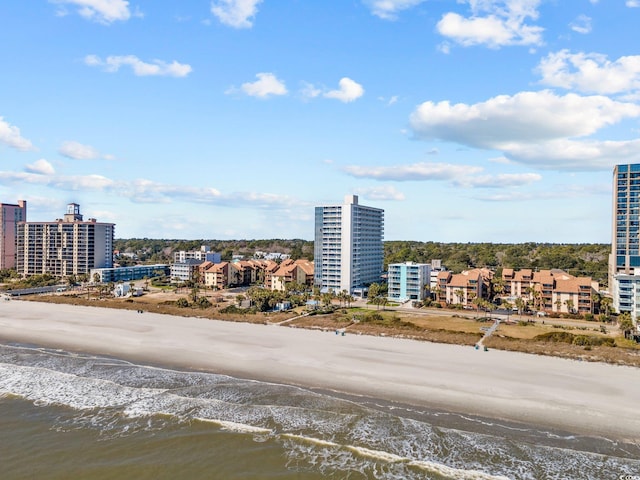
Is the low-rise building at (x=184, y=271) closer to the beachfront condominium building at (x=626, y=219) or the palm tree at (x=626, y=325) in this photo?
the palm tree at (x=626, y=325)

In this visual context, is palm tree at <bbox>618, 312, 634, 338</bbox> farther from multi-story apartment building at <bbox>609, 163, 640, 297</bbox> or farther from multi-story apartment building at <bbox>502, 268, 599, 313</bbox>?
multi-story apartment building at <bbox>609, 163, 640, 297</bbox>

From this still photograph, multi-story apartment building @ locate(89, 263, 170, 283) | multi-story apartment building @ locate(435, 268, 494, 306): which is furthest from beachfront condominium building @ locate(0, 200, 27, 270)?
multi-story apartment building @ locate(435, 268, 494, 306)

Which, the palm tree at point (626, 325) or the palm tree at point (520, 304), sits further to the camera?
the palm tree at point (520, 304)

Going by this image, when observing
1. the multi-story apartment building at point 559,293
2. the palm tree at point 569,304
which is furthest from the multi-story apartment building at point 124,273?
the palm tree at point 569,304

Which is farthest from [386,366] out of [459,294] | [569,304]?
[569,304]

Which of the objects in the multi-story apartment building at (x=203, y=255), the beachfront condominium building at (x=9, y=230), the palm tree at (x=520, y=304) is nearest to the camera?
the palm tree at (x=520, y=304)

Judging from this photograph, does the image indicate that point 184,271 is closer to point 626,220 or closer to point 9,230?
point 9,230
